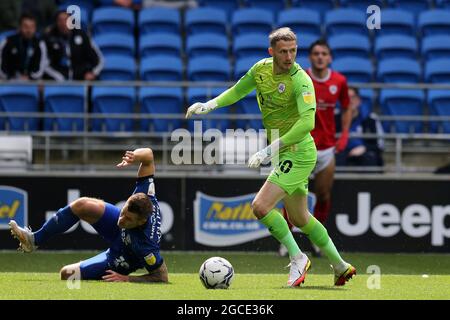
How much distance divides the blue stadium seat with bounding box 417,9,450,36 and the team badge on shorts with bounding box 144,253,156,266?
32.6ft

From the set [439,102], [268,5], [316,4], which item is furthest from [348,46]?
[439,102]

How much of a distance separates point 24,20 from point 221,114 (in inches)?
122

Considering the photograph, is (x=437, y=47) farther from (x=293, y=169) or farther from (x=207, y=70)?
(x=293, y=169)

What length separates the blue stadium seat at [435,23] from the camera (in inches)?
736

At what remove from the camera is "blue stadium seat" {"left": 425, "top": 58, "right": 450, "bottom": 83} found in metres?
17.7

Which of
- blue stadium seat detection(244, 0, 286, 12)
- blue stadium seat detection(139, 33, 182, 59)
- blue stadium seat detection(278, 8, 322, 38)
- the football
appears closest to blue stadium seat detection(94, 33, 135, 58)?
blue stadium seat detection(139, 33, 182, 59)

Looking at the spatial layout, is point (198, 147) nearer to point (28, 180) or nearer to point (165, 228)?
point (165, 228)

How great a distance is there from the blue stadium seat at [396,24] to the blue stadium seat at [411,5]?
0.72 m

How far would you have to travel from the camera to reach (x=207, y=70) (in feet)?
56.7

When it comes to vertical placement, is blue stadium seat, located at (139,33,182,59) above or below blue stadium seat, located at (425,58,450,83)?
above

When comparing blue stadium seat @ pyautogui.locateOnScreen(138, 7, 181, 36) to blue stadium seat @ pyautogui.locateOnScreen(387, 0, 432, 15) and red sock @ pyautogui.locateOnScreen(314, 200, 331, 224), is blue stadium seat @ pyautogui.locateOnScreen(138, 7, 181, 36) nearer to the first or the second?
blue stadium seat @ pyautogui.locateOnScreen(387, 0, 432, 15)

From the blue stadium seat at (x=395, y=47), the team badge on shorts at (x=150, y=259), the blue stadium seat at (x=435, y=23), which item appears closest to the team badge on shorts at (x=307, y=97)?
the team badge on shorts at (x=150, y=259)

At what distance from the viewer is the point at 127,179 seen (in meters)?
14.6
